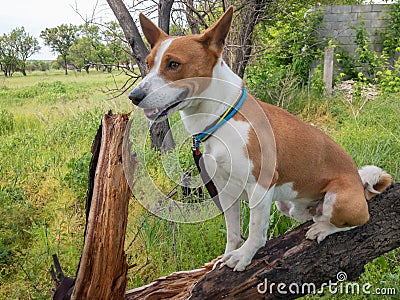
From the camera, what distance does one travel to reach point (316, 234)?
7.87ft

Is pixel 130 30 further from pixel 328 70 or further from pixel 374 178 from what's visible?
pixel 328 70

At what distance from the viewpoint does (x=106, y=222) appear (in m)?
2.12

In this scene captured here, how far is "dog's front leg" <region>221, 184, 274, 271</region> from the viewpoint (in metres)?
2.07

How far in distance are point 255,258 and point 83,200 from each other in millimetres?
2370

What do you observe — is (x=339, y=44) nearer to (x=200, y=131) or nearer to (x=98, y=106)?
(x=98, y=106)

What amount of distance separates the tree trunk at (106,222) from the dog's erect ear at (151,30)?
1.46 feet

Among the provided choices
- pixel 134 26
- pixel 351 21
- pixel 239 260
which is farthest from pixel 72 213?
pixel 351 21

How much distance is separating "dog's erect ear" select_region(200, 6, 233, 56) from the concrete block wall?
7875mm

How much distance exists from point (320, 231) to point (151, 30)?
150cm

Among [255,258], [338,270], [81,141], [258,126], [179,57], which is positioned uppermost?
[179,57]

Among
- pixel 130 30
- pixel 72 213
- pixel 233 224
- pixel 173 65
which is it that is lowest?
pixel 72 213

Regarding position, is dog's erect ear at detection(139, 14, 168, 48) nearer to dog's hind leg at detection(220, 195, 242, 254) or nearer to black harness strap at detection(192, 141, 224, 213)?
black harness strap at detection(192, 141, 224, 213)

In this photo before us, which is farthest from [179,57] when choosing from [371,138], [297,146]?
[371,138]

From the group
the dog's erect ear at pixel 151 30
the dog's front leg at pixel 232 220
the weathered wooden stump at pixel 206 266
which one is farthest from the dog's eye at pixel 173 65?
the dog's front leg at pixel 232 220
